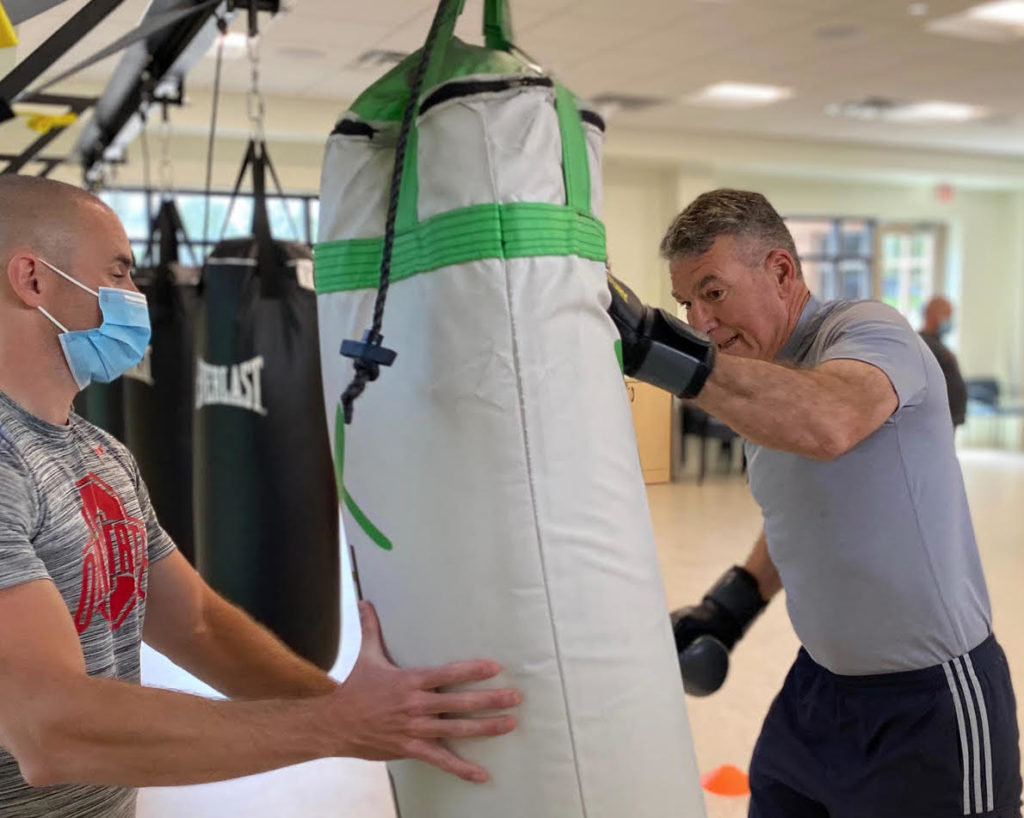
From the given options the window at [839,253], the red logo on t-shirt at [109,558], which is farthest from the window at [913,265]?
the red logo on t-shirt at [109,558]

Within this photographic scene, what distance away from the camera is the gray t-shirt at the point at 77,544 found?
1.21 metres

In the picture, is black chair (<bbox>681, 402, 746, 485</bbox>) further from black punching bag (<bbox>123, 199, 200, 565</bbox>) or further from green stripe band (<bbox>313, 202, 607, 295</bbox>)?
green stripe band (<bbox>313, 202, 607, 295</bbox>)

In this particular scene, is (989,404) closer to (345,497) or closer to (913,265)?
(913,265)

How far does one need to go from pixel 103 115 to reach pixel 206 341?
1.53 m

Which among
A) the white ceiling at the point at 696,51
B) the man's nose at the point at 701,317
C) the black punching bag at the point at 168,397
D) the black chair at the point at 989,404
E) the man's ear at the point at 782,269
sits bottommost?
the black chair at the point at 989,404

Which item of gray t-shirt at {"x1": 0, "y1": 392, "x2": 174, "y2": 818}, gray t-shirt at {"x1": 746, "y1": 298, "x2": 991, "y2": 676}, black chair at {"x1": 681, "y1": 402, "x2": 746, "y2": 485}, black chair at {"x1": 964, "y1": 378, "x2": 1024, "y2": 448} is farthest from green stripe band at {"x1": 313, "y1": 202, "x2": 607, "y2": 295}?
black chair at {"x1": 964, "y1": 378, "x2": 1024, "y2": 448}

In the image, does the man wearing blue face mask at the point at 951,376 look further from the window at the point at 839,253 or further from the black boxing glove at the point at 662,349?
the window at the point at 839,253

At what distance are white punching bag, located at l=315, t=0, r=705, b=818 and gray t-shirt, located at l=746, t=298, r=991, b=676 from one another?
61 cm

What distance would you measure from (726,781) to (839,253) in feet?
31.6

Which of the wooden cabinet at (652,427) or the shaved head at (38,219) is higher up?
the shaved head at (38,219)

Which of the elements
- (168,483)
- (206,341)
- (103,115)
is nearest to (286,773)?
(168,483)

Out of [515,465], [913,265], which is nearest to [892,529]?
[515,465]

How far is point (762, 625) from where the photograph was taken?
484 cm

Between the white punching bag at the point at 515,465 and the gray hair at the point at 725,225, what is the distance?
1.81ft
